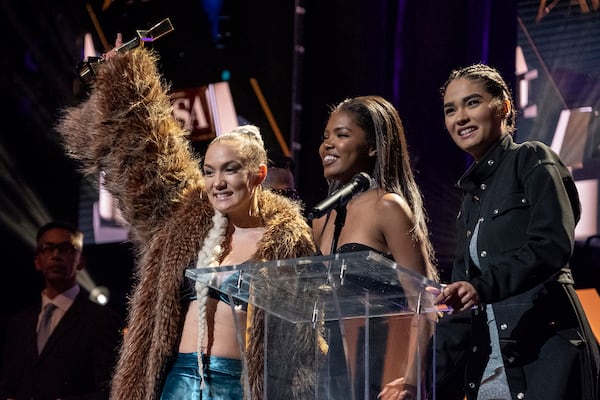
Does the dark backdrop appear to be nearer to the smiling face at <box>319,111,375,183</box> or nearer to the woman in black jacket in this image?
the smiling face at <box>319,111,375,183</box>

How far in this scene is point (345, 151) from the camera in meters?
2.94

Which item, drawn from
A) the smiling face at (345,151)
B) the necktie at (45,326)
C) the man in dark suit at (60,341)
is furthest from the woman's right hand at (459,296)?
the necktie at (45,326)

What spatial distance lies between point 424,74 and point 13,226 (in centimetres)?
317

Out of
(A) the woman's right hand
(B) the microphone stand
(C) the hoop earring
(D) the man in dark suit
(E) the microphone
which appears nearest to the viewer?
(A) the woman's right hand

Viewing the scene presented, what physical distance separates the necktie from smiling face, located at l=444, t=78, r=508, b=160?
10.5ft

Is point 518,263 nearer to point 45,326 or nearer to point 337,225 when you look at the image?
point 337,225

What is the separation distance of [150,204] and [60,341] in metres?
1.93

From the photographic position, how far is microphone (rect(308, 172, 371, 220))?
2139 mm

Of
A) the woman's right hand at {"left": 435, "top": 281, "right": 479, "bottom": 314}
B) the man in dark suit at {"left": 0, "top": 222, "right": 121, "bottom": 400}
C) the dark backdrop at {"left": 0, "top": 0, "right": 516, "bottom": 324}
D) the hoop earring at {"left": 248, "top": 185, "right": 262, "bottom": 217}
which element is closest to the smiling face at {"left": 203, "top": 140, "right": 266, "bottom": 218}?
the hoop earring at {"left": 248, "top": 185, "right": 262, "bottom": 217}

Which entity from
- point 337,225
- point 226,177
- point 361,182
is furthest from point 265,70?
point 361,182

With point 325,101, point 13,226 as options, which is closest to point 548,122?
point 325,101

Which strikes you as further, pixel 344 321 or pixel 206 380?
pixel 206 380

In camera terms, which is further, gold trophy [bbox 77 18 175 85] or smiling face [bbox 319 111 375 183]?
gold trophy [bbox 77 18 175 85]

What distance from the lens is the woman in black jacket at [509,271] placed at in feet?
7.13
